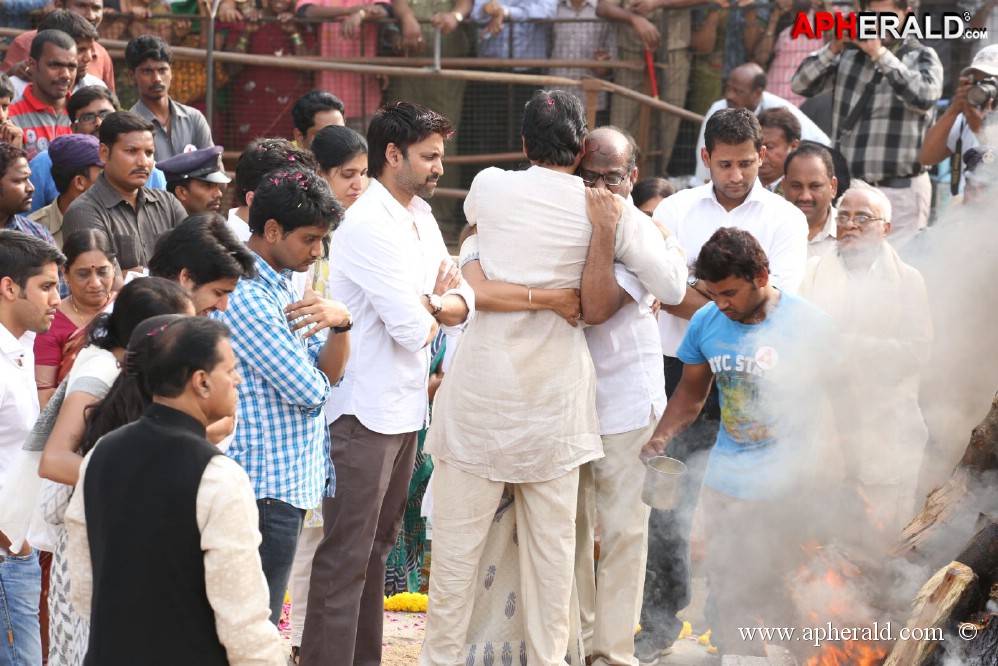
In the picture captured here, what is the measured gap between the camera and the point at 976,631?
3973 mm

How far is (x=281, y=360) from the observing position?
3867mm

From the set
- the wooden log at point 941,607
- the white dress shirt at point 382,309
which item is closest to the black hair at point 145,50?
the white dress shirt at point 382,309

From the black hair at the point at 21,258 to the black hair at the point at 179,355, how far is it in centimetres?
157

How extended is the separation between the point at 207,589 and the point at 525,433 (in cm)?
197

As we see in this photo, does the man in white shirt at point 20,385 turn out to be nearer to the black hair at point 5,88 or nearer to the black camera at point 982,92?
the black hair at point 5,88

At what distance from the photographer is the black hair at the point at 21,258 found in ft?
13.9

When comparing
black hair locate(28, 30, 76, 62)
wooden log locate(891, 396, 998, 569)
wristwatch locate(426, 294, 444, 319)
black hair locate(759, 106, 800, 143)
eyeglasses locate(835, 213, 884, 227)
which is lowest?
wooden log locate(891, 396, 998, 569)

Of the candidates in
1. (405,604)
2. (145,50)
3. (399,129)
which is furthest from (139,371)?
(145,50)

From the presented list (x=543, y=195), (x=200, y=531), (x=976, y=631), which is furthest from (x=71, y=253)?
(x=976, y=631)

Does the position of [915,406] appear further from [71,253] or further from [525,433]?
[71,253]

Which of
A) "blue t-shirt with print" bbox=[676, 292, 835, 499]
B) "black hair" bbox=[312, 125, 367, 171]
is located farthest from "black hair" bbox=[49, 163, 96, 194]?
"blue t-shirt with print" bbox=[676, 292, 835, 499]

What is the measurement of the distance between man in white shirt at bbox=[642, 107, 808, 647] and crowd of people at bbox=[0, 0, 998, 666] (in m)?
0.01

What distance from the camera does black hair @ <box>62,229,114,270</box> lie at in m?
5.06

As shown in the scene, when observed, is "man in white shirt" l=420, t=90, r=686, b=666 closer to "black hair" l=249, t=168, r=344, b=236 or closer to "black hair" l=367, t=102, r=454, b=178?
"black hair" l=367, t=102, r=454, b=178
